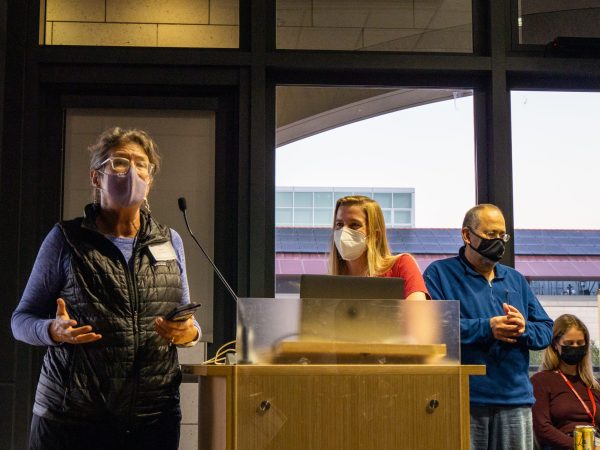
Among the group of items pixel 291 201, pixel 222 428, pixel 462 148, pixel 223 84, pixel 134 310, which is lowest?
pixel 222 428

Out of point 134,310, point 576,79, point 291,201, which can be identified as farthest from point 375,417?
point 576,79

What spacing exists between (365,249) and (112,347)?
98cm

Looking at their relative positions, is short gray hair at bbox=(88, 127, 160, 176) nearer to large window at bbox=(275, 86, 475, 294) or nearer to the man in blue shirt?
the man in blue shirt

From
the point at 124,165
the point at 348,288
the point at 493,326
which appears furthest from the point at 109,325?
the point at 493,326

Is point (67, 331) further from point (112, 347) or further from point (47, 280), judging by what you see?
point (47, 280)

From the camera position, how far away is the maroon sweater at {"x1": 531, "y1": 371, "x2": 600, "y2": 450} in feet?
12.9

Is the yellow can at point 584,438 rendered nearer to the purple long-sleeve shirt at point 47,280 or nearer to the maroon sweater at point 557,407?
the maroon sweater at point 557,407

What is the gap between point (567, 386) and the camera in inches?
159

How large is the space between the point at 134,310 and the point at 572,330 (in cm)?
242

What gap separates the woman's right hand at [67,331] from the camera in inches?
84.5

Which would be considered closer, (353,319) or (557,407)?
(353,319)

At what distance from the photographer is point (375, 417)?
196 cm

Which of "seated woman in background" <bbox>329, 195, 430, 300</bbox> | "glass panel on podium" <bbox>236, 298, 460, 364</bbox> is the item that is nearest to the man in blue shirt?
"seated woman in background" <bbox>329, 195, 430, 300</bbox>

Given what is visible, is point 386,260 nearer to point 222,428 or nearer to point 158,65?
point 222,428
